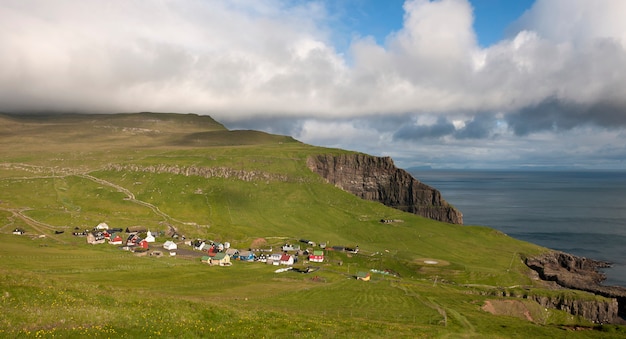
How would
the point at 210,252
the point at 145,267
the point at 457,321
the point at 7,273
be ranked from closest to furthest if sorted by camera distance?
the point at 7,273
the point at 457,321
the point at 145,267
the point at 210,252

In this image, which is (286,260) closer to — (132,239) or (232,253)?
(232,253)

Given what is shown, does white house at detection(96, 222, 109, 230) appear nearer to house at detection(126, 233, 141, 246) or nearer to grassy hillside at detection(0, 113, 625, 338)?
grassy hillside at detection(0, 113, 625, 338)

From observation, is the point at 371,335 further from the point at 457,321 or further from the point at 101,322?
the point at 457,321

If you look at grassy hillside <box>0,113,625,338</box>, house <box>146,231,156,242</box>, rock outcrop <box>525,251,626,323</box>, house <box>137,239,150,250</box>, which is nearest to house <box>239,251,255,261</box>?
grassy hillside <box>0,113,625,338</box>

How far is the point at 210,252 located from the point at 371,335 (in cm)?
10608

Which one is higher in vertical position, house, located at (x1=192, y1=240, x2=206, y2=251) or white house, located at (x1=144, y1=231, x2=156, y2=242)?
white house, located at (x1=144, y1=231, x2=156, y2=242)

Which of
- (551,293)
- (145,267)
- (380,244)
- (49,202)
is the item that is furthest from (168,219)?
(551,293)

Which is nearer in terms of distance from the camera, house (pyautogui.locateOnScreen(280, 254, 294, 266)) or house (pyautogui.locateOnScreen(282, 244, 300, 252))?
house (pyautogui.locateOnScreen(280, 254, 294, 266))

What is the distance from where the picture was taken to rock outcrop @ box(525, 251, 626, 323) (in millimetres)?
110562

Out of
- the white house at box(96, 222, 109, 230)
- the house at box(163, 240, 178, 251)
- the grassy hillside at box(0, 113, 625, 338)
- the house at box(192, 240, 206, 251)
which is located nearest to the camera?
the grassy hillside at box(0, 113, 625, 338)

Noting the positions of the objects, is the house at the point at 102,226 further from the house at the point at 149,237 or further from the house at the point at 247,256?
the house at the point at 247,256

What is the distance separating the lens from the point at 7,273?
3819 centimetres

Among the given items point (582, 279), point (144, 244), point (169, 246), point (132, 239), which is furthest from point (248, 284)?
point (582, 279)

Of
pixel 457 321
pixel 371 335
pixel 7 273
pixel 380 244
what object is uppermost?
pixel 7 273
